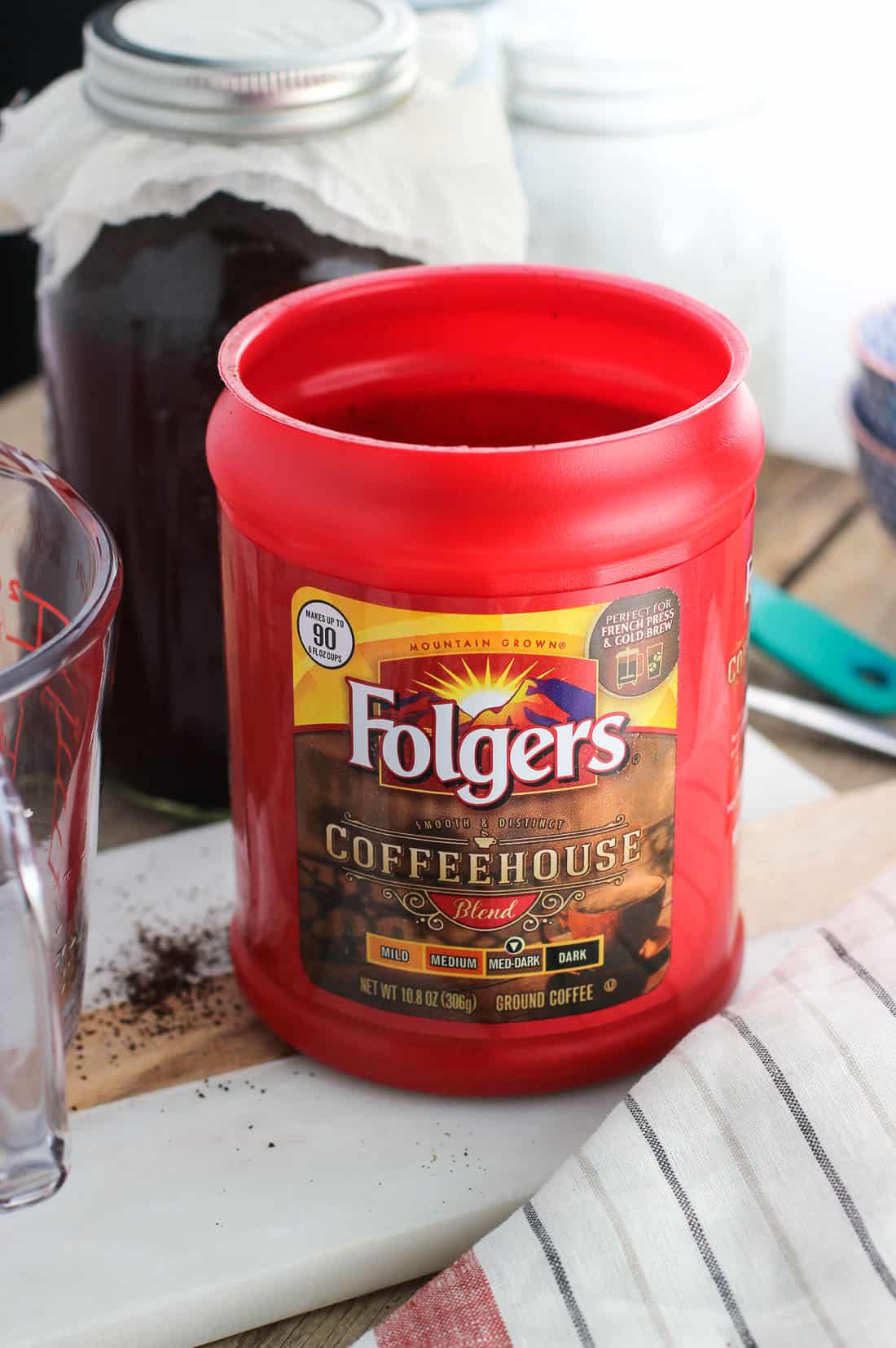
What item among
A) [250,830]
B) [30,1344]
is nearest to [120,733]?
[250,830]

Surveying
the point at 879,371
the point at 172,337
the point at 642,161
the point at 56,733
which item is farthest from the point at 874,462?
the point at 56,733

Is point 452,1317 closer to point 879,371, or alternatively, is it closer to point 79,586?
point 79,586

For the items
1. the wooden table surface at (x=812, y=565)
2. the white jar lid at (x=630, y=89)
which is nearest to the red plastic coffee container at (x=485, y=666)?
the wooden table surface at (x=812, y=565)

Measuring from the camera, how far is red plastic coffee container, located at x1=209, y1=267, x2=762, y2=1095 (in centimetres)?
44

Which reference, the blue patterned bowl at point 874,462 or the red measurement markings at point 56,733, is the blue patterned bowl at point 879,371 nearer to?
the blue patterned bowl at point 874,462

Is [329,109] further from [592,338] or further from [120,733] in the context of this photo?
[120,733]

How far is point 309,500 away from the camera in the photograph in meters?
0.45

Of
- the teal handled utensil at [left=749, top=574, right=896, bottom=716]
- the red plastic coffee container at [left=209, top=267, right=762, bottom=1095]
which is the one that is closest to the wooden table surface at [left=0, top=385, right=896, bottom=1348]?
the teal handled utensil at [left=749, top=574, right=896, bottom=716]

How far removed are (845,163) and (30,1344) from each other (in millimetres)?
751

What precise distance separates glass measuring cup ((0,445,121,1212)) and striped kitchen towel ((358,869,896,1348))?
0.38 feet

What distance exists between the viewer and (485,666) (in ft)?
1.47

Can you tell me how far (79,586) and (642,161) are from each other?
1.60 feet

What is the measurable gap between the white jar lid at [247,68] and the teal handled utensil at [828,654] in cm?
29

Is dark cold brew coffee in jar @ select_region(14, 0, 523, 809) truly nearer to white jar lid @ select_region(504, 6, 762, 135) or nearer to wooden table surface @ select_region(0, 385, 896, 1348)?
wooden table surface @ select_region(0, 385, 896, 1348)
